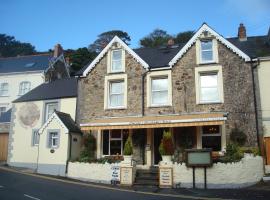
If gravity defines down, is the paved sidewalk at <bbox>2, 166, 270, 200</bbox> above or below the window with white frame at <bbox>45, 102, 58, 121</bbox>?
below

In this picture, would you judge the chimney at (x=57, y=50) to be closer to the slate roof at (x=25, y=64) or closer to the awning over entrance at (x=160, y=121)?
the slate roof at (x=25, y=64)

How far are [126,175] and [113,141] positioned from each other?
453cm

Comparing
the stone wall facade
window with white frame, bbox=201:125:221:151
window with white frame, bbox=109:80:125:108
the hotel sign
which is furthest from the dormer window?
the hotel sign

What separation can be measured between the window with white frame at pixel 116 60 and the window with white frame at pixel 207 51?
5919 millimetres

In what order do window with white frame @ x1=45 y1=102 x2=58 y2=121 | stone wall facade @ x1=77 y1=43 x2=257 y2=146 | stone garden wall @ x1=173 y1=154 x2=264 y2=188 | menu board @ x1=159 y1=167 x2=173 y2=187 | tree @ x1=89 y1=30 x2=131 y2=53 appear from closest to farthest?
1. stone garden wall @ x1=173 y1=154 x2=264 y2=188
2. menu board @ x1=159 y1=167 x2=173 y2=187
3. stone wall facade @ x1=77 y1=43 x2=257 y2=146
4. window with white frame @ x1=45 y1=102 x2=58 y2=121
5. tree @ x1=89 y1=30 x2=131 y2=53

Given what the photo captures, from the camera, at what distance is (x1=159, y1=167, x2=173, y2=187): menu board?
16.3 m

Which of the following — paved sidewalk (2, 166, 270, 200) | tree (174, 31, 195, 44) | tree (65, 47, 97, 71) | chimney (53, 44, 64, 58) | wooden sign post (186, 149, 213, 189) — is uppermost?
tree (174, 31, 195, 44)

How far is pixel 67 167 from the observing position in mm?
19828

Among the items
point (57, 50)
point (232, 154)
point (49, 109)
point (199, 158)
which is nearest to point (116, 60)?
point (49, 109)

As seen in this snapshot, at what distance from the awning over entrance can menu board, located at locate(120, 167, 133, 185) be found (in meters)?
2.68

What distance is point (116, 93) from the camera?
72.6 feet

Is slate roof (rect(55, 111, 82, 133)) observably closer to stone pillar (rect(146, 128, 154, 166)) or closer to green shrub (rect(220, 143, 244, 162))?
stone pillar (rect(146, 128, 154, 166))

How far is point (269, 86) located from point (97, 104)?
1174 cm

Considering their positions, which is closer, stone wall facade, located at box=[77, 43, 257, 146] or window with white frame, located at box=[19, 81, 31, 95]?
stone wall facade, located at box=[77, 43, 257, 146]
